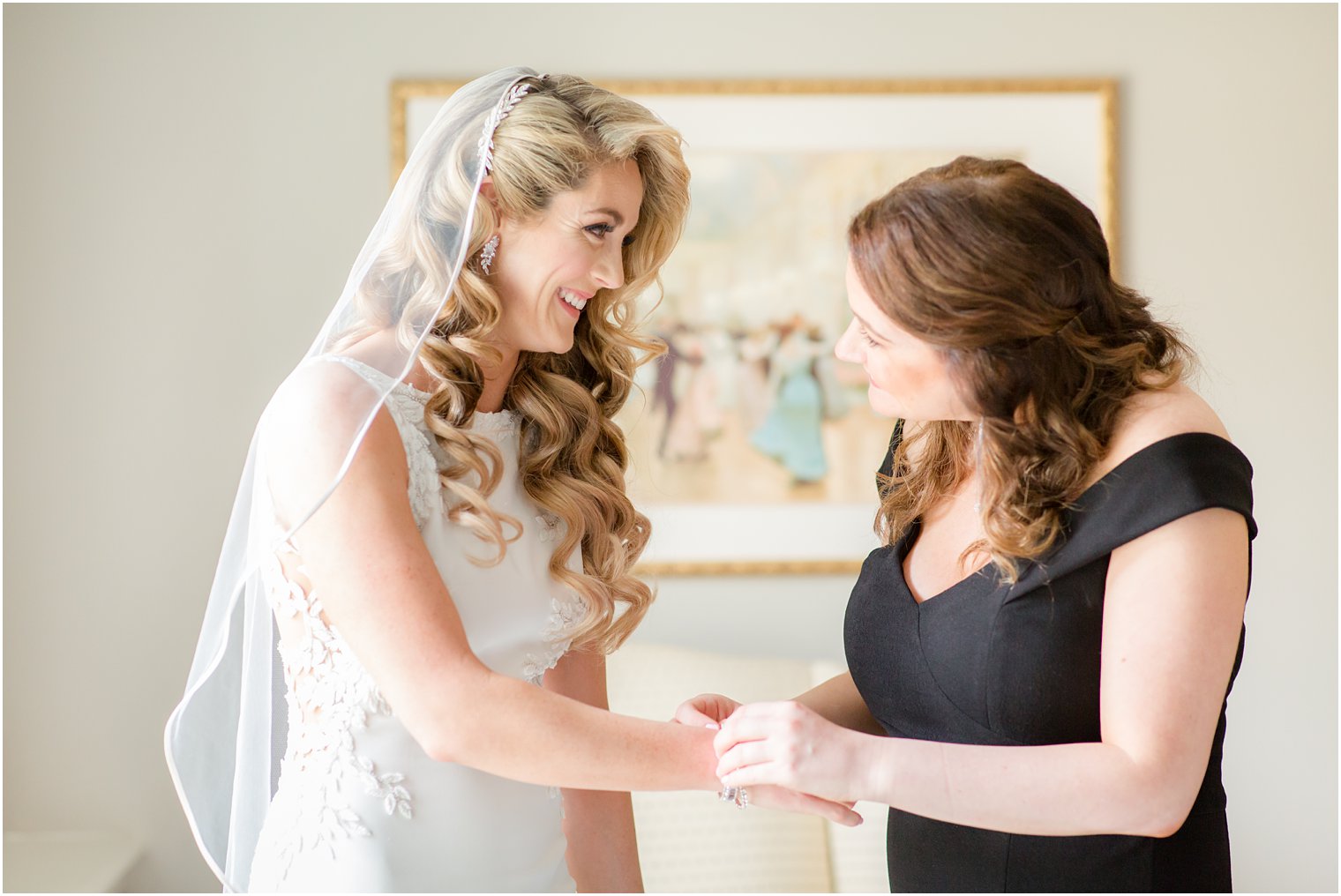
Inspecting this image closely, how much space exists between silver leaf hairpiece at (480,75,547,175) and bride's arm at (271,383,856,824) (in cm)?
37

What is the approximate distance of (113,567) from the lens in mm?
2904

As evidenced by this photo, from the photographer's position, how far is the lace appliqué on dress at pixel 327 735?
139 cm

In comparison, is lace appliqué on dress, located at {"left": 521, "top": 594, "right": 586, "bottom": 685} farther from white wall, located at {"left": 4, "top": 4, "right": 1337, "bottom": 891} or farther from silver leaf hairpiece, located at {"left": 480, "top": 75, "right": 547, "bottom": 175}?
white wall, located at {"left": 4, "top": 4, "right": 1337, "bottom": 891}

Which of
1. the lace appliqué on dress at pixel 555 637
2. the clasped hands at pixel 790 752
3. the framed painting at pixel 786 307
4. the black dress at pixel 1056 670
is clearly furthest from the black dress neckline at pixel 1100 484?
the framed painting at pixel 786 307

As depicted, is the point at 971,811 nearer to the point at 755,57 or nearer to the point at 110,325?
the point at 755,57

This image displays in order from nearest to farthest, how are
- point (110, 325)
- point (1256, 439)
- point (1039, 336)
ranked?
point (1039, 336)
point (110, 325)
point (1256, 439)

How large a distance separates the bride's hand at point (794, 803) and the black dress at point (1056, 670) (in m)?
0.12

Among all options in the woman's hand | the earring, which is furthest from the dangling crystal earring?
the earring

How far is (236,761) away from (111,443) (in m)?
1.68

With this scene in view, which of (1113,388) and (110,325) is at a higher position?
(110,325)

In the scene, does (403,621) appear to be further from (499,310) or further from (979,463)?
(979,463)

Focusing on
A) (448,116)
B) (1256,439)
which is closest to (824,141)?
(1256,439)

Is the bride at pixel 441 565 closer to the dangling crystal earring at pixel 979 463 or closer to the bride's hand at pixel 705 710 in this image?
the bride's hand at pixel 705 710

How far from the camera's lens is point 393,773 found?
1.41 meters
